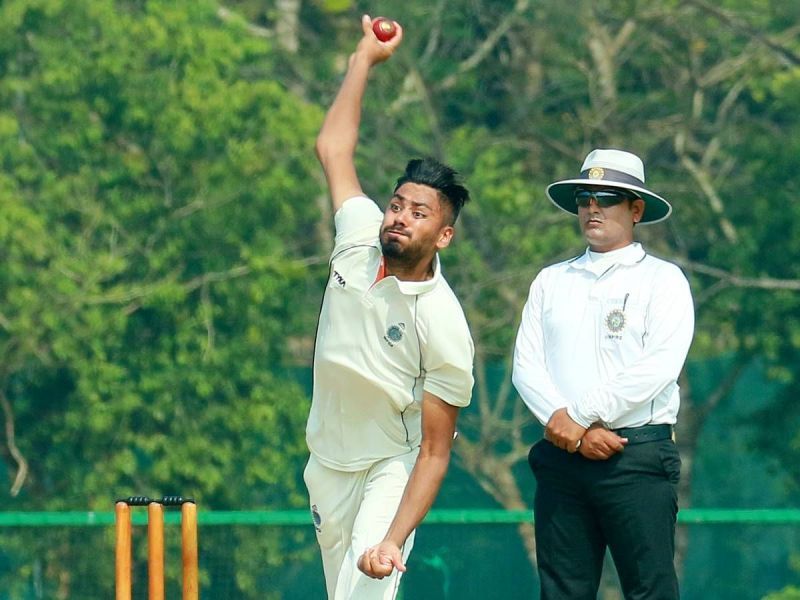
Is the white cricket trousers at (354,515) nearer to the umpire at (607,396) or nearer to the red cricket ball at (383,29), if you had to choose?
the umpire at (607,396)

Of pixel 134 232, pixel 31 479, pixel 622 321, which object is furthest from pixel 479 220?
pixel 622 321

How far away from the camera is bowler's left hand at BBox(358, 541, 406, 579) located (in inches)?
171

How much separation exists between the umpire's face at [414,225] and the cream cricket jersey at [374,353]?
0.28ft

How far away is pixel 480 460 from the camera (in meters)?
13.7

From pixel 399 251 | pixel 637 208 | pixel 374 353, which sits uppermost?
pixel 637 208

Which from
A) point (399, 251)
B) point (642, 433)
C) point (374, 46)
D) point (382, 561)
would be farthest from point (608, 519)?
point (374, 46)

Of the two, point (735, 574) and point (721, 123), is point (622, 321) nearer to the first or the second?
point (735, 574)

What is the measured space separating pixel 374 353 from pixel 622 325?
68 centimetres

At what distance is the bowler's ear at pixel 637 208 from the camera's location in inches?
191

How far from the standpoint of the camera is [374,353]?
4.66 m

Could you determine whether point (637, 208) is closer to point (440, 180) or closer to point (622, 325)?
point (622, 325)

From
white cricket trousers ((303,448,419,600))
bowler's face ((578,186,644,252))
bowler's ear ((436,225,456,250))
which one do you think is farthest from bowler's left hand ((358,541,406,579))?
bowler's face ((578,186,644,252))

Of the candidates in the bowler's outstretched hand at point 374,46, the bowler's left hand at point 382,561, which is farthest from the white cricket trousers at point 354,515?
the bowler's outstretched hand at point 374,46

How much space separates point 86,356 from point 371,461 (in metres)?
8.23
